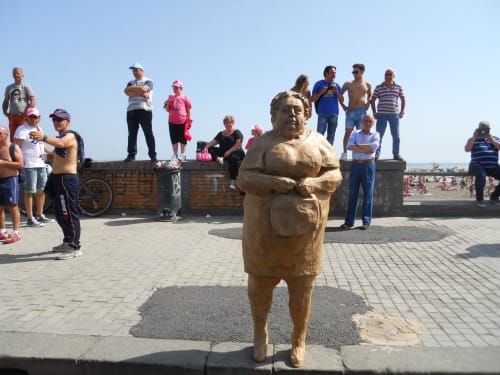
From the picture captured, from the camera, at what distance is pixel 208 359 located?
2.89 m

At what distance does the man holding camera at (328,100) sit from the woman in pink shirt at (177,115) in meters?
2.97

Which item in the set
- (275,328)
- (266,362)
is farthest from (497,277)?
(266,362)

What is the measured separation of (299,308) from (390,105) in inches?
289

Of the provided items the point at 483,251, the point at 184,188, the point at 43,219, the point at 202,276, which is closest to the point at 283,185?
the point at 202,276

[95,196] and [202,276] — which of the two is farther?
[95,196]

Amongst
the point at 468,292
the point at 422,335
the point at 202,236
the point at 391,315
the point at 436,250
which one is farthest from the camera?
the point at 202,236

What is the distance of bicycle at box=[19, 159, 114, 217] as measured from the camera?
31.1 feet

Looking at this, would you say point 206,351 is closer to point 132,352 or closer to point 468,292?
point 132,352

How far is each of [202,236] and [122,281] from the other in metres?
2.64

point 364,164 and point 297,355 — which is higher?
point 364,164

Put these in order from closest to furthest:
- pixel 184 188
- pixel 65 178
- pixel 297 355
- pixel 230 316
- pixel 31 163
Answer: pixel 297 355 → pixel 230 316 → pixel 65 178 → pixel 31 163 → pixel 184 188

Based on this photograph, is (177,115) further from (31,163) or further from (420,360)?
(420,360)

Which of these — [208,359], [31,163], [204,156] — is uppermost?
[204,156]

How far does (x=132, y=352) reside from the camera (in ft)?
9.84
